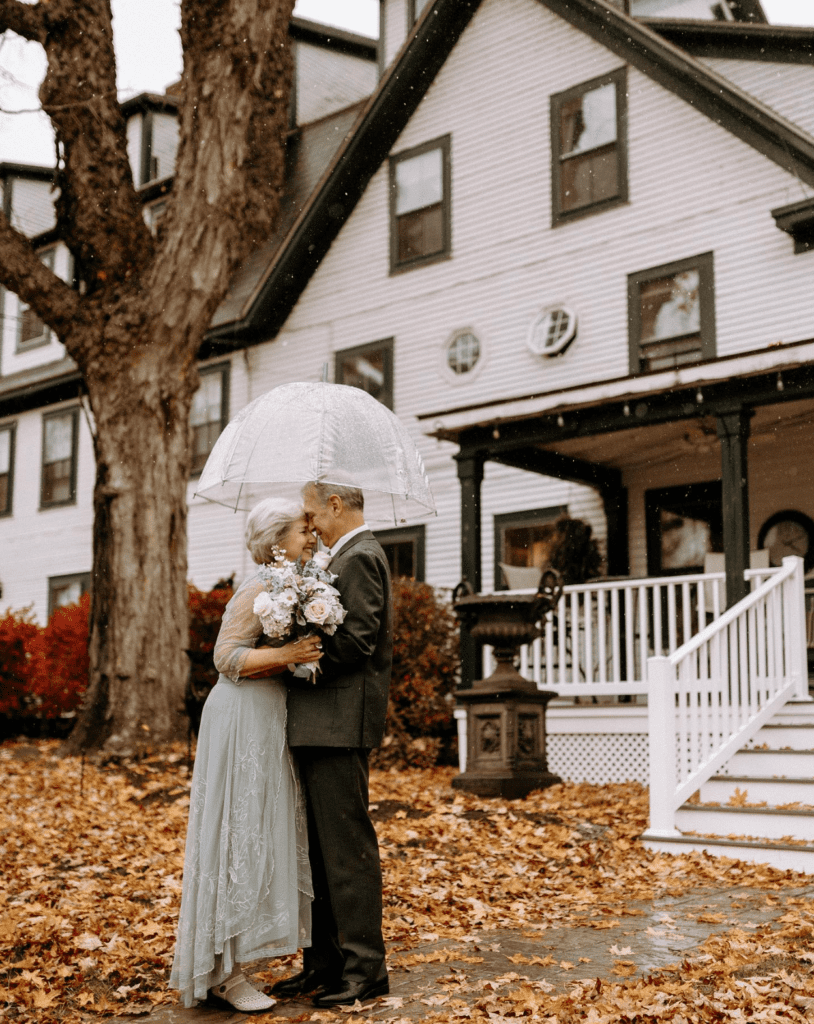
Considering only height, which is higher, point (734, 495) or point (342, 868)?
point (734, 495)

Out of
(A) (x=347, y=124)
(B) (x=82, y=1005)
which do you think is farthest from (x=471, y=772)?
(A) (x=347, y=124)

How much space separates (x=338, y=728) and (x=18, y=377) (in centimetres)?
2060

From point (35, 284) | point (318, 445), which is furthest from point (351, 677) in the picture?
point (35, 284)

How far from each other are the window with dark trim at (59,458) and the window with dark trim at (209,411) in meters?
3.35

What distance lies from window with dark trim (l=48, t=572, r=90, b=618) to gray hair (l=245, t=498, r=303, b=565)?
56.9 feet

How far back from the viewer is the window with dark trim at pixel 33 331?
921 inches

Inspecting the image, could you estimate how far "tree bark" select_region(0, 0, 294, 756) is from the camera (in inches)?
433

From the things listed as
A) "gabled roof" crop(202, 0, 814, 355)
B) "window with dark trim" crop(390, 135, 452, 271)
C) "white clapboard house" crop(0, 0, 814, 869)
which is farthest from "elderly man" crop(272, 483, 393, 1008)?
"window with dark trim" crop(390, 135, 452, 271)

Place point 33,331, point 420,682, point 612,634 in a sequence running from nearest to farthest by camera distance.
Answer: point 612,634
point 420,682
point 33,331

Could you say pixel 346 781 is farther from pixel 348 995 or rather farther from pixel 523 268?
pixel 523 268

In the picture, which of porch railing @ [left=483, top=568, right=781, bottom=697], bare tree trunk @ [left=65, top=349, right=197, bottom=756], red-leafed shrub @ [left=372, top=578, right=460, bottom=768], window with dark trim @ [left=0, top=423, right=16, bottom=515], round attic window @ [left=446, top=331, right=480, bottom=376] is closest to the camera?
porch railing @ [left=483, top=568, right=781, bottom=697]

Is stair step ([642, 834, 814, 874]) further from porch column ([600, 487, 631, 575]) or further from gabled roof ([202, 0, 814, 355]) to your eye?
gabled roof ([202, 0, 814, 355])

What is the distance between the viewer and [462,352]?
632 inches

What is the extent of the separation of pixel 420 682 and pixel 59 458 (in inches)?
490
